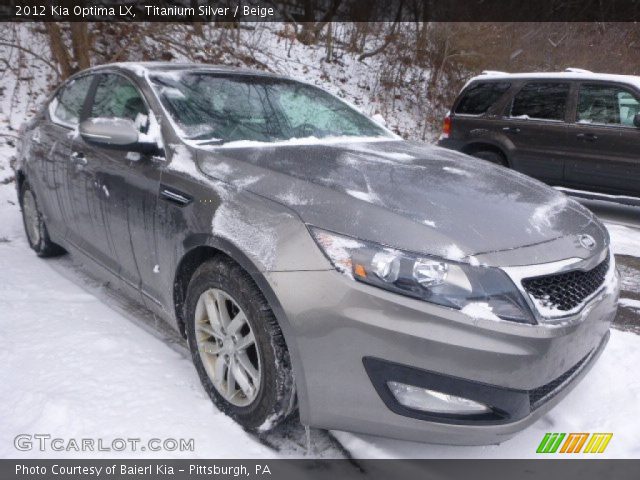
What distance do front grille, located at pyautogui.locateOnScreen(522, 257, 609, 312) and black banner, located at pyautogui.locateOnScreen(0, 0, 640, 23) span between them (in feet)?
25.8

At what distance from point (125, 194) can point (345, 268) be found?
1.43 meters

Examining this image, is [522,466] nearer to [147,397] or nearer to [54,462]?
[147,397]

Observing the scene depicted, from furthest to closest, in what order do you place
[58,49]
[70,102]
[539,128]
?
[58,49] < [539,128] < [70,102]

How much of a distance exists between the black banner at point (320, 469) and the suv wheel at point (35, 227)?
2322 millimetres

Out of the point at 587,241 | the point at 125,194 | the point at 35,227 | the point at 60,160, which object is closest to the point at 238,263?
the point at 125,194

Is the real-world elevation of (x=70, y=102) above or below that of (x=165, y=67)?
below

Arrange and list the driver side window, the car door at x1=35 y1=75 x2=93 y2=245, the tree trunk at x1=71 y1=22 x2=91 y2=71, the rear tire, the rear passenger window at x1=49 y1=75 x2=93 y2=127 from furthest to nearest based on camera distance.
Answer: the tree trunk at x1=71 y1=22 x2=91 y2=71 < the rear tire < the rear passenger window at x1=49 y1=75 x2=93 y2=127 < the car door at x1=35 y1=75 x2=93 y2=245 < the driver side window

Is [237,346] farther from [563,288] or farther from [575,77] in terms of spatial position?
[575,77]

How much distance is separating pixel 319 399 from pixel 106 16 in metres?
8.23

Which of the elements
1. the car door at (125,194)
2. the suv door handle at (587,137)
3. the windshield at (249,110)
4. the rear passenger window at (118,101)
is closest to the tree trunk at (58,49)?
the rear passenger window at (118,101)

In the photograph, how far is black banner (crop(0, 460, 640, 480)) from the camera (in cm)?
196

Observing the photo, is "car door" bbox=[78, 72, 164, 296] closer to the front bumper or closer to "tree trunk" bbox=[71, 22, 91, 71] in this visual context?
the front bumper

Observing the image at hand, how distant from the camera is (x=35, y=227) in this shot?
13.4 ft

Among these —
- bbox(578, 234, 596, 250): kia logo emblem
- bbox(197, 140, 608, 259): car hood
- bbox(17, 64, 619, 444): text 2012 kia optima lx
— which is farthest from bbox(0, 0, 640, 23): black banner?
bbox(578, 234, 596, 250): kia logo emblem
